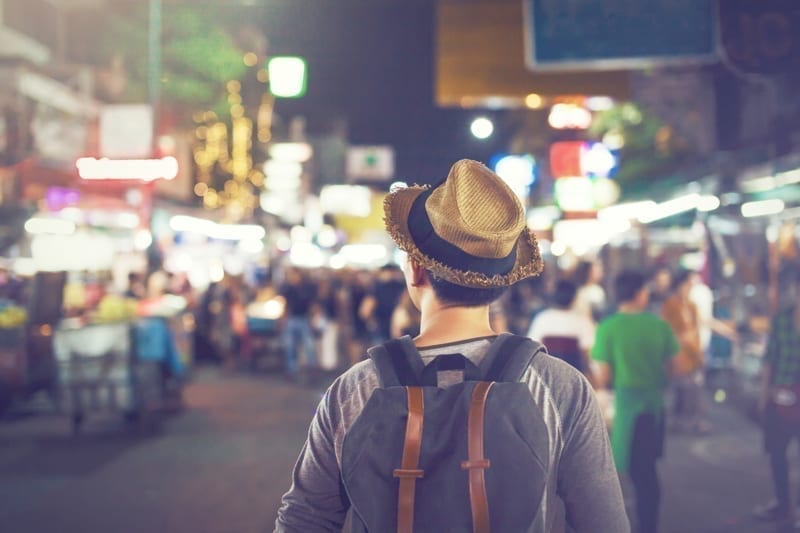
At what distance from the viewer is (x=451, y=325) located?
6.82ft

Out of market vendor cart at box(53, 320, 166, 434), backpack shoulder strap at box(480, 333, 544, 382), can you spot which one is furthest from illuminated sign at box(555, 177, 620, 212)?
backpack shoulder strap at box(480, 333, 544, 382)

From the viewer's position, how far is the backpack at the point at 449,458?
1835 mm

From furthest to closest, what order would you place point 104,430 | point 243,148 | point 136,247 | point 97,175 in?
point 243,148 < point 136,247 < point 97,175 < point 104,430

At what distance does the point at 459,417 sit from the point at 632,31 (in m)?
8.27

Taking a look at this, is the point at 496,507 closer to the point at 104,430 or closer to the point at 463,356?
the point at 463,356

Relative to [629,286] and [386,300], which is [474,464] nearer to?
[629,286]

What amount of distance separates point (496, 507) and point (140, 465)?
768 cm

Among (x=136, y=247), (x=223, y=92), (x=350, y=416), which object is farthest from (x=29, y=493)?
(x=223, y=92)

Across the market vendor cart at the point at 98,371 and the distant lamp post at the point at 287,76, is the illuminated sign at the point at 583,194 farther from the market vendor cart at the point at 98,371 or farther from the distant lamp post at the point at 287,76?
the market vendor cart at the point at 98,371

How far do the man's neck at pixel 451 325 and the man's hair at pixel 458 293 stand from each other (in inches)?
0.6

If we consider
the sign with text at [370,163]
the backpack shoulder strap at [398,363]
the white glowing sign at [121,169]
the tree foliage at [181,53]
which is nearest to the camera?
the backpack shoulder strap at [398,363]

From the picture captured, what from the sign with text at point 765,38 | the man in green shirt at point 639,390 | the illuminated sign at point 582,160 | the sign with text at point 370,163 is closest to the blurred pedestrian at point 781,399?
the man in green shirt at point 639,390

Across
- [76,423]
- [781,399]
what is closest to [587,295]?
[781,399]

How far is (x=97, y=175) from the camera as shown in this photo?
1451 centimetres
